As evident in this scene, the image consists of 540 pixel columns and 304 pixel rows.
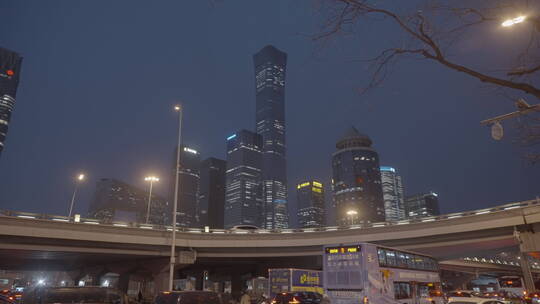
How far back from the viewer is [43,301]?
12.5 metres

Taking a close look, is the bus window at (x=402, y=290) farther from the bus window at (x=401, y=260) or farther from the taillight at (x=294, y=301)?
the taillight at (x=294, y=301)

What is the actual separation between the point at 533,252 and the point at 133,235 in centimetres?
3693

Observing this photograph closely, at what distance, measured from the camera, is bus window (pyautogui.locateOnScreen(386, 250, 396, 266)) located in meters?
23.2

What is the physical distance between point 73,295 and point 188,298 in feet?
15.1

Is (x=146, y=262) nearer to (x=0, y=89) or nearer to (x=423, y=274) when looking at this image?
(x=423, y=274)

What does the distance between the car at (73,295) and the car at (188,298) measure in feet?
8.40

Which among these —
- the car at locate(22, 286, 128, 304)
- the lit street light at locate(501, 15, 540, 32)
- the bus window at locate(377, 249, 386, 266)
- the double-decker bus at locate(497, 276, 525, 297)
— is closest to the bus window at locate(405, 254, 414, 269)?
the bus window at locate(377, 249, 386, 266)

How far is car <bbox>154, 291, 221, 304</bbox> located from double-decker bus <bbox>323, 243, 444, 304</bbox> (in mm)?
11818

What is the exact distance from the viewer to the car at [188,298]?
464 inches

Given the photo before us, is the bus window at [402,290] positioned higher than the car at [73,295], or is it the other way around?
the car at [73,295]

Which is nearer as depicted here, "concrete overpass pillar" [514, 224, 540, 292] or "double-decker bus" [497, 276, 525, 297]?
"concrete overpass pillar" [514, 224, 540, 292]

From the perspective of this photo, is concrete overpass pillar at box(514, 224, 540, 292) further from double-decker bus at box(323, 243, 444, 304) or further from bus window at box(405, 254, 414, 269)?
bus window at box(405, 254, 414, 269)

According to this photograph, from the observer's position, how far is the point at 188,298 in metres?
11.9

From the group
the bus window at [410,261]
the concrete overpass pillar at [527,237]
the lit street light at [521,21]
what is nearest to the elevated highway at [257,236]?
the concrete overpass pillar at [527,237]
